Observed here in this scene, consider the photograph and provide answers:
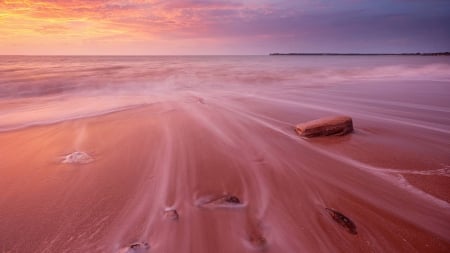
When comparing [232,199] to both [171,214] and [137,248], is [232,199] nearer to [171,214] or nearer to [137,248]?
[171,214]

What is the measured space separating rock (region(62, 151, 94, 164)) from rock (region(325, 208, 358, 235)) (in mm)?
3425

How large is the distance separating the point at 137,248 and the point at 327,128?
4259mm

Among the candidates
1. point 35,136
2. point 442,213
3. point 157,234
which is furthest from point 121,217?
point 35,136

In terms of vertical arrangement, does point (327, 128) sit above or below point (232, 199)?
above

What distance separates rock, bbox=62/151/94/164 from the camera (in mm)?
3988

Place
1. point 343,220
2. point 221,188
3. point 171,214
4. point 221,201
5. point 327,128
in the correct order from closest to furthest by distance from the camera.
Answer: point 343,220 → point 171,214 → point 221,201 → point 221,188 → point 327,128

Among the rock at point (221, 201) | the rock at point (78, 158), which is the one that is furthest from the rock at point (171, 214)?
the rock at point (78, 158)

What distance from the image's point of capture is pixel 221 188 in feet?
10.8

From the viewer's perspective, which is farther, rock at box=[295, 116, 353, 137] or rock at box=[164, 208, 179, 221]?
rock at box=[295, 116, 353, 137]

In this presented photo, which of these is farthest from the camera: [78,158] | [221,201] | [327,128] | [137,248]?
[327,128]

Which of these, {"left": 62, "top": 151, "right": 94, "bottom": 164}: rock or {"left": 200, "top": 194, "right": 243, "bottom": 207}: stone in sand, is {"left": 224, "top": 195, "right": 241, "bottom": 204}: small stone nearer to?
{"left": 200, "top": 194, "right": 243, "bottom": 207}: stone in sand

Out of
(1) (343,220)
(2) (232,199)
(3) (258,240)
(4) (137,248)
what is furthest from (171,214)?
(1) (343,220)

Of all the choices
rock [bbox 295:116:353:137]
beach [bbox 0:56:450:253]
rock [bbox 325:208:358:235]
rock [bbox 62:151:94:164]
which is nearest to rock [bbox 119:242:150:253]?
beach [bbox 0:56:450:253]

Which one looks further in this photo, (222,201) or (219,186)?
(219,186)
